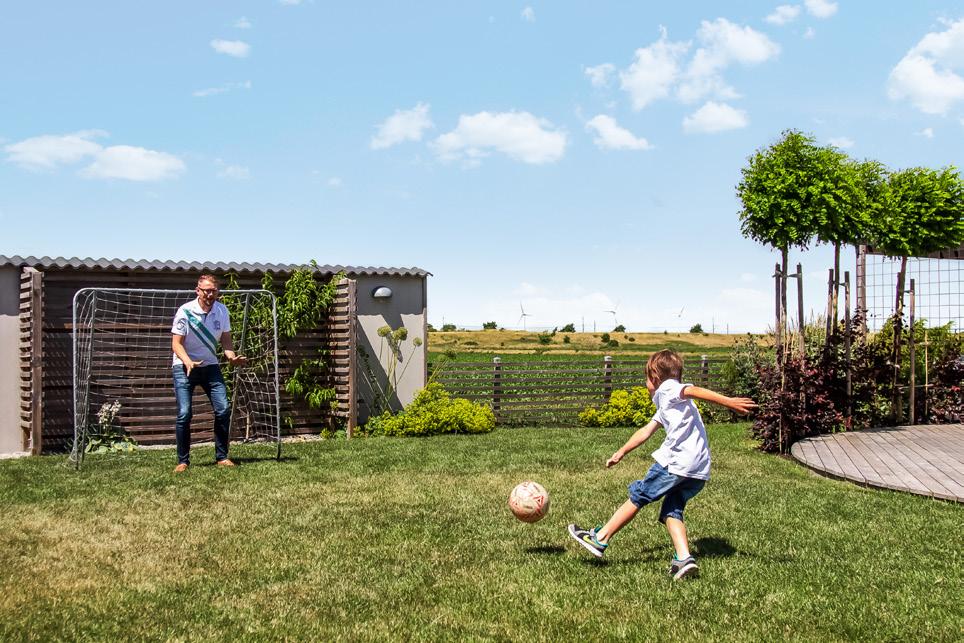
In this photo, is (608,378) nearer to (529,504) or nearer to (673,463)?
(529,504)

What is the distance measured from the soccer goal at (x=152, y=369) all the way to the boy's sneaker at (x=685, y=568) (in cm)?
869

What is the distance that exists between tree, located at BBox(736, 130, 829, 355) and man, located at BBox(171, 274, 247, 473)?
7.43 metres

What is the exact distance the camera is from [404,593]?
4.84 meters

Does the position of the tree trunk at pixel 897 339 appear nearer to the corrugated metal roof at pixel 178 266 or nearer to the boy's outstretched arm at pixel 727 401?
the corrugated metal roof at pixel 178 266

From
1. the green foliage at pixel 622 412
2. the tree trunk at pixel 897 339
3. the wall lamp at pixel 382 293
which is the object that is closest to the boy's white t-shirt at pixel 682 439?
the wall lamp at pixel 382 293

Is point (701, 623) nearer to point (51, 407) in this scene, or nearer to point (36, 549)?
point (36, 549)

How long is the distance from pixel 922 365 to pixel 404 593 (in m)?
12.9

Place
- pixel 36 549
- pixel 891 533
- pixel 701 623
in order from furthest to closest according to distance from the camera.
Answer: pixel 891 533
pixel 36 549
pixel 701 623

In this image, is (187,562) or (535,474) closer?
(187,562)

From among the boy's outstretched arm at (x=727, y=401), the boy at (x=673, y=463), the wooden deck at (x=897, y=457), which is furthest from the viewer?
the wooden deck at (x=897, y=457)

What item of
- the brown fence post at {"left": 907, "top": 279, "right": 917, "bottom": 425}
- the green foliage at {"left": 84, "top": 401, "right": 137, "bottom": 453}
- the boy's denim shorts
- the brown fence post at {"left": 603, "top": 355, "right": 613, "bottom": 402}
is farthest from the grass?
the brown fence post at {"left": 603, "top": 355, "right": 613, "bottom": 402}

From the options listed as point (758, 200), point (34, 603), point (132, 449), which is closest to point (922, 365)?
point (758, 200)

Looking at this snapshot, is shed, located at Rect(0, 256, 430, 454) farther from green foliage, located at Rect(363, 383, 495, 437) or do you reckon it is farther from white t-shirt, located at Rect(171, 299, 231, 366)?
white t-shirt, located at Rect(171, 299, 231, 366)

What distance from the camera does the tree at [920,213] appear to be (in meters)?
13.0
